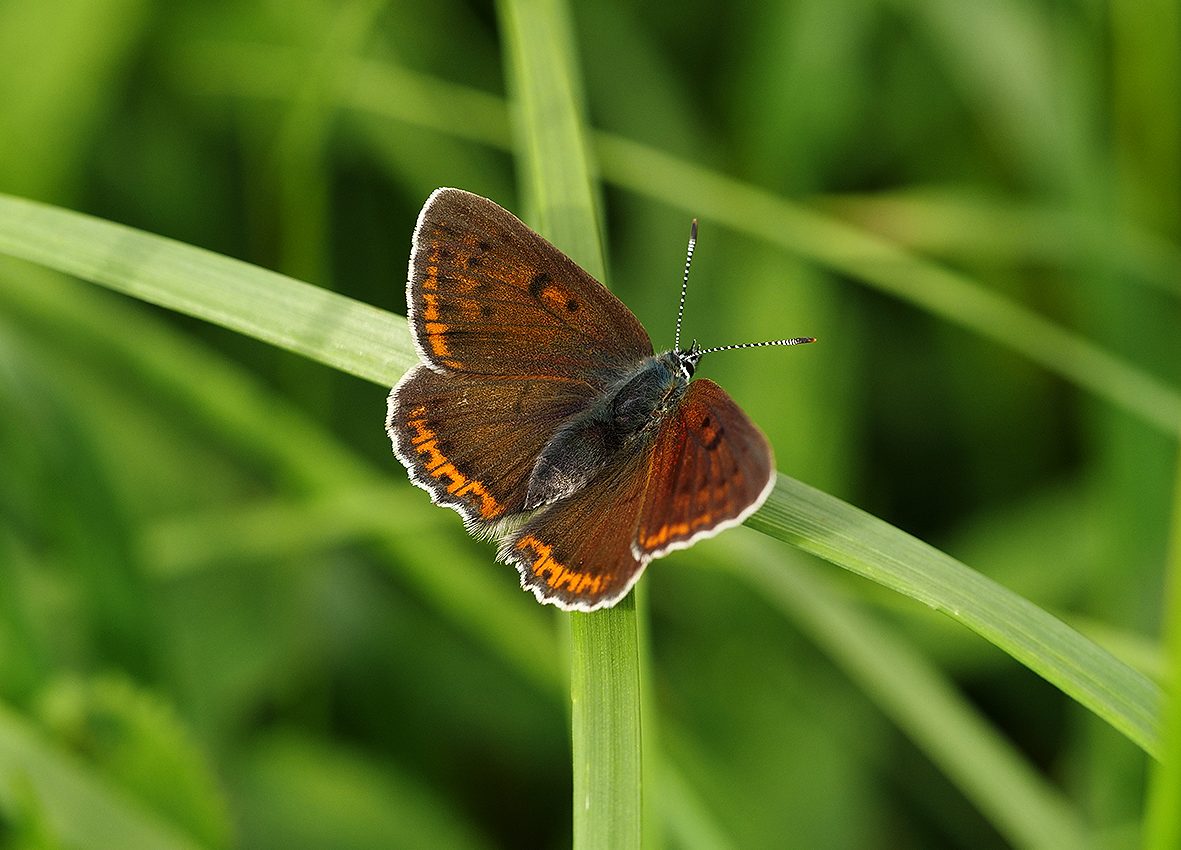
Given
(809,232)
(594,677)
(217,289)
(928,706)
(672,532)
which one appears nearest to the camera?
(594,677)

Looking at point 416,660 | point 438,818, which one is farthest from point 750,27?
point 438,818

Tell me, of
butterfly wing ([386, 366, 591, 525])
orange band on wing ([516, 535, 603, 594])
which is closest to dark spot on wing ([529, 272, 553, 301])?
butterfly wing ([386, 366, 591, 525])

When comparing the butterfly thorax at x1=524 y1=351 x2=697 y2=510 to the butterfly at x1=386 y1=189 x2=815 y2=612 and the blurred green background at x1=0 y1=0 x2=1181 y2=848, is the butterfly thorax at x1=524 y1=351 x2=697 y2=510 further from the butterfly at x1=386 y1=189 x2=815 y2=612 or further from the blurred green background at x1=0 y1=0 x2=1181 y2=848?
the blurred green background at x1=0 y1=0 x2=1181 y2=848

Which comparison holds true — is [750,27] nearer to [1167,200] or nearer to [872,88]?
[872,88]

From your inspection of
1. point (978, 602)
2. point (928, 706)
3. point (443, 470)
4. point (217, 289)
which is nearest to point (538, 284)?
point (443, 470)

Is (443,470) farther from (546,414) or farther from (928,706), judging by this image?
(928,706)

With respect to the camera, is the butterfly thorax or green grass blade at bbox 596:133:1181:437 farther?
green grass blade at bbox 596:133:1181:437
